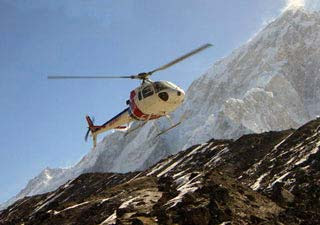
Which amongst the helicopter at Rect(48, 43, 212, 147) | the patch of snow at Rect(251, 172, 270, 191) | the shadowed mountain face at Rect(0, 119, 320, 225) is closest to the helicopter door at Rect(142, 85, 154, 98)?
the helicopter at Rect(48, 43, 212, 147)

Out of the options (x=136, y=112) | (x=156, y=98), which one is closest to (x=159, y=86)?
(x=156, y=98)

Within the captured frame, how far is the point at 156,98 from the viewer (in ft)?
123

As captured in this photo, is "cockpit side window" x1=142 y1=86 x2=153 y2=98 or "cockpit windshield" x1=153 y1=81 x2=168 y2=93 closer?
"cockpit windshield" x1=153 y1=81 x2=168 y2=93

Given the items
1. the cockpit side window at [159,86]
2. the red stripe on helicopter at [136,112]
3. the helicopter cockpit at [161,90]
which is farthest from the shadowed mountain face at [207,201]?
the cockpit side window at [159,86]

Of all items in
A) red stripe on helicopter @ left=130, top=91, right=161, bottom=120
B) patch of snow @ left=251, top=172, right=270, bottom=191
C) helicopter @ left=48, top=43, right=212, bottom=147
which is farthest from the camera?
patch of snow @ left=251, top=172, right=270, bottom=191

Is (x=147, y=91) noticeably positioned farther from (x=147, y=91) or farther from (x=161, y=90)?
(x=161, y=90)

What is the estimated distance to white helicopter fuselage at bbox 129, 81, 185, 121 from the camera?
37.3 metres

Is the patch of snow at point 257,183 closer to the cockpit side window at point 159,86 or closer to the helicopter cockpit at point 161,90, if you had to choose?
the helicopter cockpit at point 161,90

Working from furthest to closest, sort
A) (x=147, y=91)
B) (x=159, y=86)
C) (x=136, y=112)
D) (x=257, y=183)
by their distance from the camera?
1. (x=257, y=183)
2. (x=136, y=112)
3. (x=147, y=91)
4. (x=159, y=86)

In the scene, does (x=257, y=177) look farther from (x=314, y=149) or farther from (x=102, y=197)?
(x=102, y=197)

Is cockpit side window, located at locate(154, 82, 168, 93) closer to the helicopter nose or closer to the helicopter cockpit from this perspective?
the helicopter cockpit

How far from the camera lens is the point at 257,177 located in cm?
5684

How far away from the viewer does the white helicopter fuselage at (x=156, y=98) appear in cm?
3731

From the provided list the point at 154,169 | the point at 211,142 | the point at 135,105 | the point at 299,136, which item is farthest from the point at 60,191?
the point at 135,105
